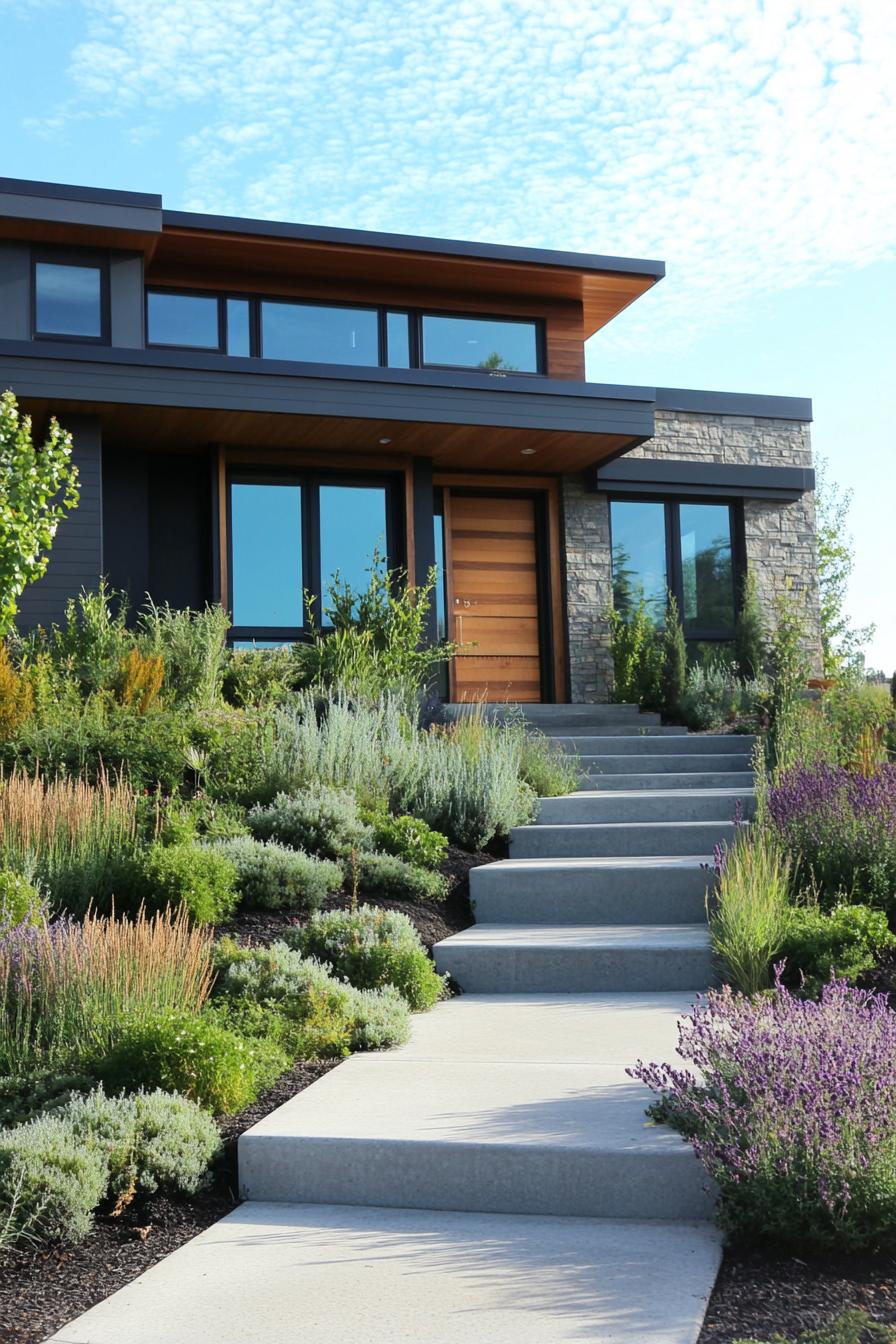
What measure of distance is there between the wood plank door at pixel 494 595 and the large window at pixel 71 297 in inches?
163

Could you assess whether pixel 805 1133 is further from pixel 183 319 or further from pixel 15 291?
pixel 183 319

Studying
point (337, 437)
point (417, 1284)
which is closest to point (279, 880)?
point (417, 1284)

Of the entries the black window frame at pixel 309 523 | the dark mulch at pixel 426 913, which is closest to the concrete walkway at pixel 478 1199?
the dark mulch at pixel 426 913

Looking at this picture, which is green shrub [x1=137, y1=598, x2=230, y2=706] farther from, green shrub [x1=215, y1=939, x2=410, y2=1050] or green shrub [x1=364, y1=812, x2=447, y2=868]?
green shrub [x1=215, y1=939, x2=410, y2=1050]

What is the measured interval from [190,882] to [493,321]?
10081mm

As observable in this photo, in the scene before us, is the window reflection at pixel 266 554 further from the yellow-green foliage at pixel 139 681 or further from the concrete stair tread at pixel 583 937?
the concrete stair tread at pixel 583 937

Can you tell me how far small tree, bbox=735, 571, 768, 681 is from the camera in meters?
12.8

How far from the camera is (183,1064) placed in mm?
3564

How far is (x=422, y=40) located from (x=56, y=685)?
5.18 m

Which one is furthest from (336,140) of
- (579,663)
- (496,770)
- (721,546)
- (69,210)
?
(721,546)

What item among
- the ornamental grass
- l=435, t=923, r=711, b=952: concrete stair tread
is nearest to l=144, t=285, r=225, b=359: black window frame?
l=435, t=923, r=711, b=952: concrete stair tread

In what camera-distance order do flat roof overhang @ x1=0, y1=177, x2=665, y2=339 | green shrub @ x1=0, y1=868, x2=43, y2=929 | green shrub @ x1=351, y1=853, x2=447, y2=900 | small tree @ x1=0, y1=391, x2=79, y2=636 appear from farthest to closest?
1. flat roof overhang @ x1=0, y1=177, x2=665, y2=339
2. small tree @ x1=0, y1=391, x2=79, y2=636
3. green shrub @ x1=351, y1=853, x2=447, y2=900
4. green shrub @ x1=0, y1=868, x2=43, y2=929

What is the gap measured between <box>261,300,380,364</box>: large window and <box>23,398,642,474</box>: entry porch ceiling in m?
1.49

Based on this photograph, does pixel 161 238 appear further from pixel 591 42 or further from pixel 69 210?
pixel 591 42
